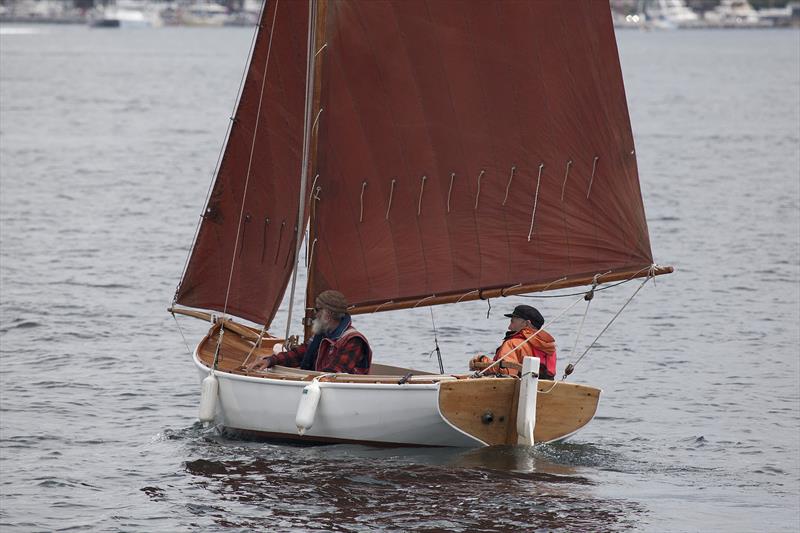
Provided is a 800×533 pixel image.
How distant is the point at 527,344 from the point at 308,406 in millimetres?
2744

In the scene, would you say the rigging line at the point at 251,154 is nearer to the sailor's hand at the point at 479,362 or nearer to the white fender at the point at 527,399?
the sailor's hand at the point at 479,362

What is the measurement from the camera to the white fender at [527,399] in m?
16.6

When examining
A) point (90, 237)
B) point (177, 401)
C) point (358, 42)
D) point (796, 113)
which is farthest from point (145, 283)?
point (796, 113)

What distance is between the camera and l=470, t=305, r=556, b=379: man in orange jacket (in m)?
17.3

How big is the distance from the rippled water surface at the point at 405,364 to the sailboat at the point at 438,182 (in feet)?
2.54

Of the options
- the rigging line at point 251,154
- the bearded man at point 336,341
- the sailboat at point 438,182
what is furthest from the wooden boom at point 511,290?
the rigging line at point 251,154

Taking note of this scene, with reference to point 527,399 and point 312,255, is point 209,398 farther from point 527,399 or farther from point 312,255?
point 527,399

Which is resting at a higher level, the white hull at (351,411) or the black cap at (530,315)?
the black cap at (530,315)

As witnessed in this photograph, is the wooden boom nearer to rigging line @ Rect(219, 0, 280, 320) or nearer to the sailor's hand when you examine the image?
the sailor's hand

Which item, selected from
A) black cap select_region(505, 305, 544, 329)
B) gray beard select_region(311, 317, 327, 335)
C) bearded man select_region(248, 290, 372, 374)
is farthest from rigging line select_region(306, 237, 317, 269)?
black cap select_region(505, 305, 544, 329)

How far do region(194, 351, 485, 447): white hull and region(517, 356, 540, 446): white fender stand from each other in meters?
0.69

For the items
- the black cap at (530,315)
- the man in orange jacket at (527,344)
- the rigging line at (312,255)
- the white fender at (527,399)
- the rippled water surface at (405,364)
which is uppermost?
the rigging line at (312,255)

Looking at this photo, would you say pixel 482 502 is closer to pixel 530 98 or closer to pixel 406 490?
pixel 406 490

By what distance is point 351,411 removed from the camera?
17.4m
